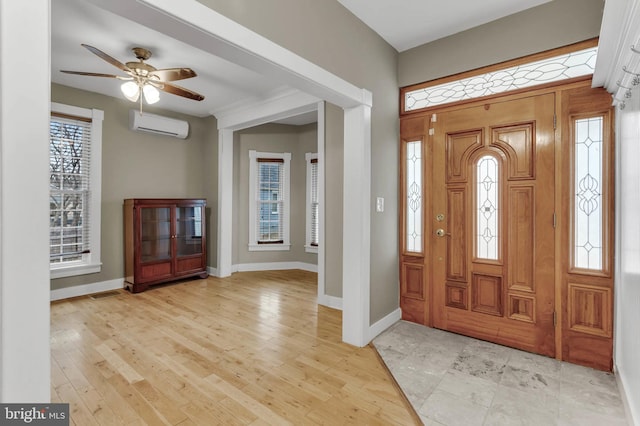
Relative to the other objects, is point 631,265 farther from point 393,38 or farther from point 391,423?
point 393,38

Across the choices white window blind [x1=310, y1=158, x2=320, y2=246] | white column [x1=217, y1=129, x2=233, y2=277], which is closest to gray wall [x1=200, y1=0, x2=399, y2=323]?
white window blind [x1=310, y1=158, x2=320, y2=246]

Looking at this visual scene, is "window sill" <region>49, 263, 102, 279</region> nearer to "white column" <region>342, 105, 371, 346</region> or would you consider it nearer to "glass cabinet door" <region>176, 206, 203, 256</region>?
"glass cabinet door" <region>176, 206, 203, 256</region>

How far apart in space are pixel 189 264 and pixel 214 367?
9.73 ft

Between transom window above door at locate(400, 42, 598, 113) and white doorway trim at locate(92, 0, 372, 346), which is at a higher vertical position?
transom window above door at locate(400, 42, 598, 113)

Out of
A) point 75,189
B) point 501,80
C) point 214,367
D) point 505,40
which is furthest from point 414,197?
point 75,189

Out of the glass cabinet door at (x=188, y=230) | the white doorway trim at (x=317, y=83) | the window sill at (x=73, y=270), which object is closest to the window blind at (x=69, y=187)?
the window sill at (x=73, y=270)

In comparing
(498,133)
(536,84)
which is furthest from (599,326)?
(536,84)

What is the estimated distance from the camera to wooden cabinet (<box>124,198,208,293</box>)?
175 inches

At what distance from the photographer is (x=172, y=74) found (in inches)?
121

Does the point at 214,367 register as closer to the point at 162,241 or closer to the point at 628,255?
the point at 628,255

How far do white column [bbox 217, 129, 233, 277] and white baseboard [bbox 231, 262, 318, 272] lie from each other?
13.3 inches

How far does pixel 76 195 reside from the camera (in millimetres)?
4273

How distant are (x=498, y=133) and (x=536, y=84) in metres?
0.45

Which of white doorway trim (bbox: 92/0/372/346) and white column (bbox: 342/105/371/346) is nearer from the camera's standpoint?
white doorway trim (bbox: 92/0/372/346)
